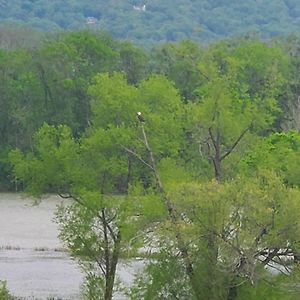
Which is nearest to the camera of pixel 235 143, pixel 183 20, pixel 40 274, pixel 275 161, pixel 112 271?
pixel 112 271

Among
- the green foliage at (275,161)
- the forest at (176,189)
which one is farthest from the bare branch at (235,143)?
the green foliage at (275,161)

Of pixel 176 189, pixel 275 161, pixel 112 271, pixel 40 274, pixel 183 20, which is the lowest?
pixel 183 20

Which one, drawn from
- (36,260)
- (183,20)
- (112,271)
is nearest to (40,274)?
(36,260)

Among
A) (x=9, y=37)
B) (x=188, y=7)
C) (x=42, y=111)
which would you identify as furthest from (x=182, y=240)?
(x=188, y=7)

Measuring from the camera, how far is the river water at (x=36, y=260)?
30.3 m

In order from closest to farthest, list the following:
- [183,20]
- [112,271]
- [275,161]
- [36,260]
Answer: [112,271], [275,161], [36,260], [183,20]

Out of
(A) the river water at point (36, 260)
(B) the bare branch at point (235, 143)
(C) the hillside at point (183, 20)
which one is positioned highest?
(B) the bare branch at point (235, 143)

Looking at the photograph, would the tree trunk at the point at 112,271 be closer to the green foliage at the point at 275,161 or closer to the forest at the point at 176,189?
the forest at the point at 176,189

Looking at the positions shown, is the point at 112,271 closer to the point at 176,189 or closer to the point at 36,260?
the point at 176,189

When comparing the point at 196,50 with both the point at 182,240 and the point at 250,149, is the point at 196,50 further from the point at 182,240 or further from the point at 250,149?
the point at 182,240

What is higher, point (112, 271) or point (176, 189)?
point (176, 189)

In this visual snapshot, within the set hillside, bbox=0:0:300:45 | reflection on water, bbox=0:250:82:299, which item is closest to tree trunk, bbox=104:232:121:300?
reflection on water, bbox=0:250:82:299

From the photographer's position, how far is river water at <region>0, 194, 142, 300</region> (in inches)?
1195

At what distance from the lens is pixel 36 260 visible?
120ft
